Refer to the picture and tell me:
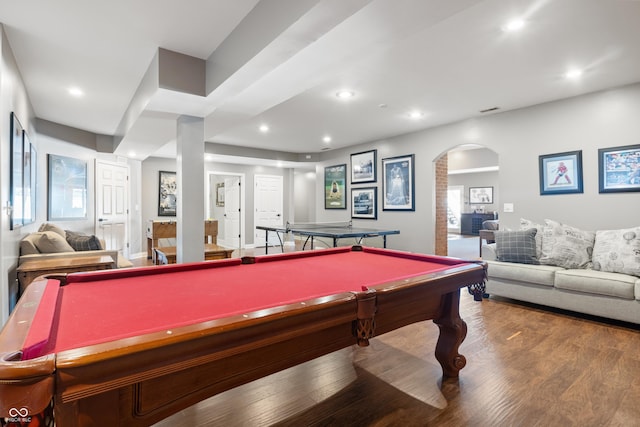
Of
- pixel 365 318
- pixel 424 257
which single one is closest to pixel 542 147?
pixel 424 257

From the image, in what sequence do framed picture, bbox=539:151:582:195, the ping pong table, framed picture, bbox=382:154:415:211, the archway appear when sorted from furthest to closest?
the archway, framed picture, bbox=382:154:415:211, the ping pong table, framed picture, bbox=539:151:582:195

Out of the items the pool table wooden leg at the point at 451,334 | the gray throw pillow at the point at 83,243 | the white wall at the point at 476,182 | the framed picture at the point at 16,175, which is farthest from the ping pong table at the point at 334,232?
the white wall at the point at 476,182

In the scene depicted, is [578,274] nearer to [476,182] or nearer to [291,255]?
[291,255]

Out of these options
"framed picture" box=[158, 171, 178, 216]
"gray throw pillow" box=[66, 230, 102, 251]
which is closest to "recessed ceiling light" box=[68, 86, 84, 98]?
"gray throw pillow" box=[66, 230, 102, 251]

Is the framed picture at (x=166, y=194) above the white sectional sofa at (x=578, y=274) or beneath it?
above

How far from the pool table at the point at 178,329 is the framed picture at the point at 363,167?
480 cm

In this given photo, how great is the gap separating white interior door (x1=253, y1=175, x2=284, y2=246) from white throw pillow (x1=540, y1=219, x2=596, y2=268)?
21.4 ft

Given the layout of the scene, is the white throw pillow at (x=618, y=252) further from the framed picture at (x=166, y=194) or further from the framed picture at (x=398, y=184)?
the framed picture at (x=166, y=194)

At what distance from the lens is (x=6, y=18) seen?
2.31 meters

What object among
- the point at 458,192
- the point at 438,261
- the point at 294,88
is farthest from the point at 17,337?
the point at 458,192

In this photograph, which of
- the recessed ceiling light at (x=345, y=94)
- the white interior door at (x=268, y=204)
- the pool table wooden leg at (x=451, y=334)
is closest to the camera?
the pool table wooden leg at (x=451, y=334)

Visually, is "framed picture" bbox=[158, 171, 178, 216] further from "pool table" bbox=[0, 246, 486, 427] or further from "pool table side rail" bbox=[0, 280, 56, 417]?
"pool table side rail" bbox=[0, 280, 56, 417]

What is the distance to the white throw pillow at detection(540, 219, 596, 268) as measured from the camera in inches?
130

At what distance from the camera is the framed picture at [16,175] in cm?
256
